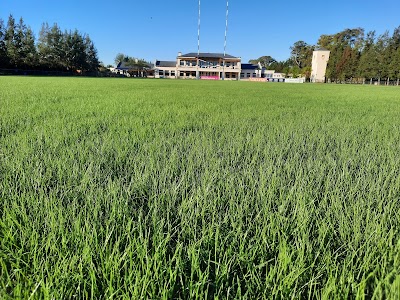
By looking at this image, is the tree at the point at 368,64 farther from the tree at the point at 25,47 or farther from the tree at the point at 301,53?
the tree at the point at 25,47

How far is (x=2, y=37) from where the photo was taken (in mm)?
44625

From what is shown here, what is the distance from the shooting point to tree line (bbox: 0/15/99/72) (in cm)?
4488

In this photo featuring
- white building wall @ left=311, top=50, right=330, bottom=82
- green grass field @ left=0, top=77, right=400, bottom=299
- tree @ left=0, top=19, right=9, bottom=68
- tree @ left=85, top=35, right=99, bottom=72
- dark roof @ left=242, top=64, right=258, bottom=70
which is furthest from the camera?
dark roof @ left=242, top=64, right=258, bottom=70

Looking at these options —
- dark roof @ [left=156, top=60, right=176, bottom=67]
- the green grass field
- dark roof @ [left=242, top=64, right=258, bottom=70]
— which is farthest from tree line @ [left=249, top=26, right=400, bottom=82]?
the green grass field

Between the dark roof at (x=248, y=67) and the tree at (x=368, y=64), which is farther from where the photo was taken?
the dark roof at (x=248, y=67)

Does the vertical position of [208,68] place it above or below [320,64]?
below

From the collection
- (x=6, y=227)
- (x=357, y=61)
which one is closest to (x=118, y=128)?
(x=6, y=227)

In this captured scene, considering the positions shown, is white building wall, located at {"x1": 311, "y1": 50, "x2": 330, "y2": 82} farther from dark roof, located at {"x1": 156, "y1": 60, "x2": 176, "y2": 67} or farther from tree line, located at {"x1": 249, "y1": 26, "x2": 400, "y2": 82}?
dark roof, located at {"x1": 156, "y1": 60, "x2": 176, "y2": 67}

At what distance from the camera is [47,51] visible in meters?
53.1

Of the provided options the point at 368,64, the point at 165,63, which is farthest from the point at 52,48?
the point at 368,64

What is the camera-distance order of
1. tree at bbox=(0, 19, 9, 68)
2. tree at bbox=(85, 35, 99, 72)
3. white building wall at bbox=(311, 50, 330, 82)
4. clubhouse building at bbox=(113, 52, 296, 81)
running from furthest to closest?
clubhouse building at bbox=(113, 52, 296, 81) → white building wall at bbox=(311, 50, 330, 82) → tree at bbox=(85, 35, 99, 72) → tree at bbox=(0, 19, 9, 68)

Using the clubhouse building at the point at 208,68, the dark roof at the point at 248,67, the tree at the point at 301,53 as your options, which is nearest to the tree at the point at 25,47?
the clubhouse building at the point at 208,68

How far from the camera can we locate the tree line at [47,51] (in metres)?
44.9

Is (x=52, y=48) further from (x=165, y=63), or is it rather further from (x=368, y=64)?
(x=368, y=64)
